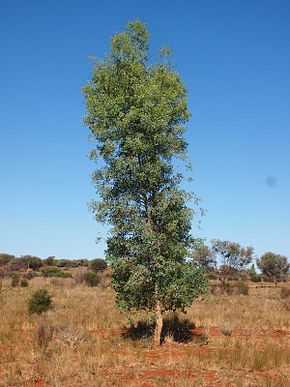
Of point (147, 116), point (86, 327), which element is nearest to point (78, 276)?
point (86, 327)

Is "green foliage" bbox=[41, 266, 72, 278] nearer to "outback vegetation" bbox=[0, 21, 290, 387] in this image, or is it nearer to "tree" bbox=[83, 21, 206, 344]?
"outback vegetation" bbox=[0, 21, 290, 387]

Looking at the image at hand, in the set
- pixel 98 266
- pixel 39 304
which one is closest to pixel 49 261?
pixel 98 266

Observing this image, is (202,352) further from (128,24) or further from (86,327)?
(128,24)

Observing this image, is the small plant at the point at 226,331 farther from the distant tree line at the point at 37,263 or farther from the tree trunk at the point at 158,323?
the distant tree line at the point at 37,263

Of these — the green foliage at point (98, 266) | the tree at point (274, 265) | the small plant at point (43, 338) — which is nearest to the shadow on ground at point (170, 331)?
the small plant at point (43, 338)

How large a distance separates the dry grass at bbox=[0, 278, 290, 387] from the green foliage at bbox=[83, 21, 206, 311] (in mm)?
1961

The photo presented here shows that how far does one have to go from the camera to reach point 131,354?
14.4 meters

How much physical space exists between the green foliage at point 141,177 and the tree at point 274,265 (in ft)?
174

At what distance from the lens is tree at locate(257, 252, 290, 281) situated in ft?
213

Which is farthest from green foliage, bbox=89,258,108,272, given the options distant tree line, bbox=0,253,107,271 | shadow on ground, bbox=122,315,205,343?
shadow on ground, bbox=122,315,205,343

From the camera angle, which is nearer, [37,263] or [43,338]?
[43,338]

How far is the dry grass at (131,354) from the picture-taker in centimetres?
1129

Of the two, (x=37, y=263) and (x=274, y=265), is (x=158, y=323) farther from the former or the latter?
(x=37, y=263)

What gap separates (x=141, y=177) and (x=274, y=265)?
54.7 m
